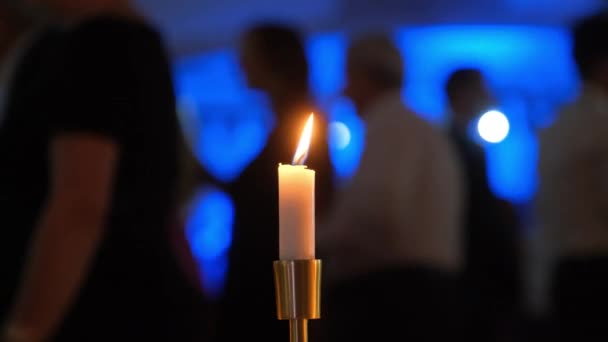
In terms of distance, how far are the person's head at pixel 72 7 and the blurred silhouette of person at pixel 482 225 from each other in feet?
4.50

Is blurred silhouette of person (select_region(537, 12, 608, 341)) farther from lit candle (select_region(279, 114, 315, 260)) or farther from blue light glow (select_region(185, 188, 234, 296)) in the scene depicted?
blue light glow (select_region(185, 188, 234, 296))

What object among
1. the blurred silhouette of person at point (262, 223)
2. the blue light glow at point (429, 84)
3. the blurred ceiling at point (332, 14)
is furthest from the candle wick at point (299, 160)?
the blurred ceiling at point (332, 14)

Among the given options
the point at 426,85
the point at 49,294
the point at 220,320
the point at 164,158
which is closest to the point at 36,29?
the point at 164,158

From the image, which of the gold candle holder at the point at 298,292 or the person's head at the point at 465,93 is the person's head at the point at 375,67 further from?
the gold candle holder at the point at 298,292

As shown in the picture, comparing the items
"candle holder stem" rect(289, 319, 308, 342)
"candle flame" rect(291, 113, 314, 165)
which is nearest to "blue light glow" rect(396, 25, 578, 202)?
"candle flame" rect(291, 113, 314, 165)

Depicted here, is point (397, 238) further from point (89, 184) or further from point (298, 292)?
point (298, 292)

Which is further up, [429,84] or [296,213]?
[429,84]

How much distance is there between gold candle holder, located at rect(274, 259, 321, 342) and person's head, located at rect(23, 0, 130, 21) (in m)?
0.92

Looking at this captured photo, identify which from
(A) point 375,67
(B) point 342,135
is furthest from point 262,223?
(B) point 342,135

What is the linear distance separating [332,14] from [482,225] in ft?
9.53

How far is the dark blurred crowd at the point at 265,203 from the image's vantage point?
1387mm

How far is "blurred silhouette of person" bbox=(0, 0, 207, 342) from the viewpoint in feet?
4.47

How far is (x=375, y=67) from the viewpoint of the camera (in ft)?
7.61

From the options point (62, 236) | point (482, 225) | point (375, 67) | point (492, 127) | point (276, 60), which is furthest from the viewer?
point (492, 127)
